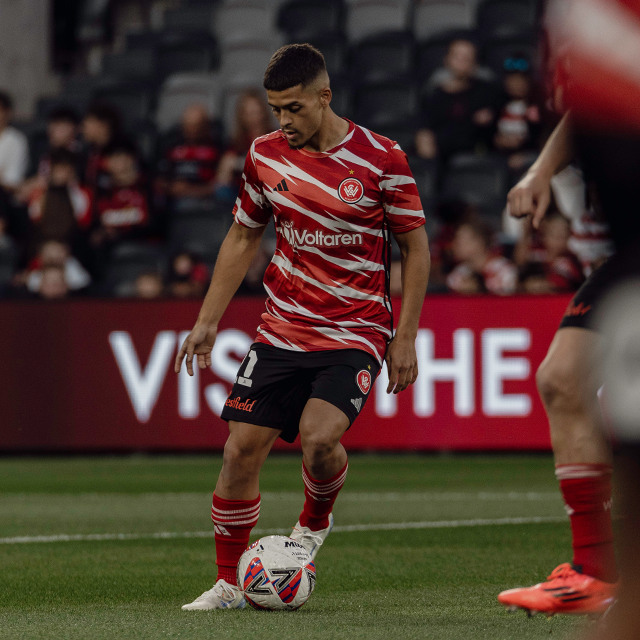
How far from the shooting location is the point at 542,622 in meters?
4.22

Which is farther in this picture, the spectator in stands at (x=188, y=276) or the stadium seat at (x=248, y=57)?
the stadium seat at (x=248, y=57)

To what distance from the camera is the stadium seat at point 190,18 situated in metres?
17.9

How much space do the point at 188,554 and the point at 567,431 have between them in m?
2.92

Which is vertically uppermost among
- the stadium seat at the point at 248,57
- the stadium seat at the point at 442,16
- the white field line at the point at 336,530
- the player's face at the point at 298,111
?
the player's face at the point at 298,111

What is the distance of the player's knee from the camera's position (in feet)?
11.7

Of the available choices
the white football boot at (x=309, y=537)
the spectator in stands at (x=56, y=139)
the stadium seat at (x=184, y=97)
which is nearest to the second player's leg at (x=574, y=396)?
the white football boot at (x=309, y=537)

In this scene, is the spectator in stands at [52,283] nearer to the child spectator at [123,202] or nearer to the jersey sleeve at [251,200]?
the child spectator at [123,202]

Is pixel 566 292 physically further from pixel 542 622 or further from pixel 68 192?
pixel 542 622

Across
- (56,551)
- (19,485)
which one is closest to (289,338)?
(56,551)

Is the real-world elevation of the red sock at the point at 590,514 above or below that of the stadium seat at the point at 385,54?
above

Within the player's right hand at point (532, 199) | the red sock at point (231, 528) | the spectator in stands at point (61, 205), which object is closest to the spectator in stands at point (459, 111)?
the spectator in stands at point (61, 205)

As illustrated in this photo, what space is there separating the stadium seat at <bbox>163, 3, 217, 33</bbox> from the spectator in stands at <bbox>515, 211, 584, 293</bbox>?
25.6 feet

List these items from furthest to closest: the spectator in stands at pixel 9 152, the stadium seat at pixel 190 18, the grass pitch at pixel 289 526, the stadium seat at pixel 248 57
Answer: the stadium seat at pixel 190 18
the stadium seat at pixel 248 57
the spectator in stands at pixel 9 152
the grass pitch at pixel 289 526

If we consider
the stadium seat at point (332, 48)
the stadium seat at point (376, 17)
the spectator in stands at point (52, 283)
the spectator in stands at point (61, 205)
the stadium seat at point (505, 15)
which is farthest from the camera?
the stadium seat at point (376, 17)
